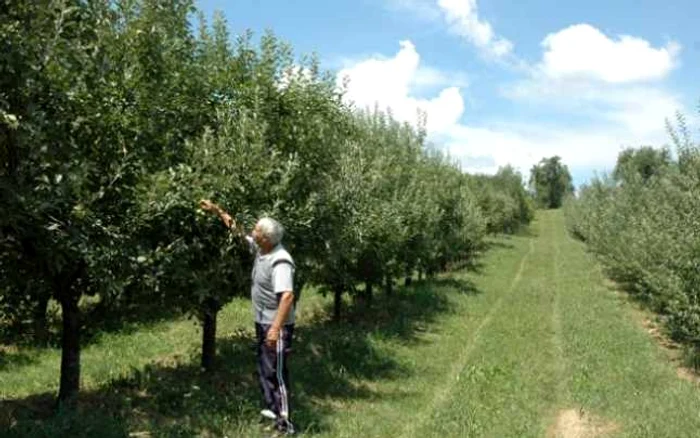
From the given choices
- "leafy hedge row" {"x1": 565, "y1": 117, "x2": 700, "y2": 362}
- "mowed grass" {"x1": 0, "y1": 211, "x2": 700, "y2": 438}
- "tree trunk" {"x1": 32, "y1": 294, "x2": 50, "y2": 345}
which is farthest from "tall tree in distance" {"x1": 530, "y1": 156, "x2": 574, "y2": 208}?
Answer: "tree trunk" {"x1": 32, "y1": 294, "x2": 50, "y2": 345}

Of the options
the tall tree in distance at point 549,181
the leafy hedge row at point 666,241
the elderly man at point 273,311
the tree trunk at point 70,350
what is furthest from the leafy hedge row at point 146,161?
the tall tree in distance at point 549,181

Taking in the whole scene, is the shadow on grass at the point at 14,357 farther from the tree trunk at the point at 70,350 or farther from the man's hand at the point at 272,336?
the man's hand at the point at 272,336

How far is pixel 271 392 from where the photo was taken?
7.68 m

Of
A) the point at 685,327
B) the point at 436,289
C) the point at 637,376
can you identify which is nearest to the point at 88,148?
the point at 637,376

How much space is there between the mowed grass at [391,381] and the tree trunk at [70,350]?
289 millimetres

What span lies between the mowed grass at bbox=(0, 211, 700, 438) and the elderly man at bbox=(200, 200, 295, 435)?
1.49ft

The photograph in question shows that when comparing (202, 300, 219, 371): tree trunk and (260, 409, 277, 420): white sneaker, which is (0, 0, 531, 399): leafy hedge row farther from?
(260, 409, 277, 420): white sneaker

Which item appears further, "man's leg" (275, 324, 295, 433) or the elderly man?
"man's leg" (275, 324, 295, 433)

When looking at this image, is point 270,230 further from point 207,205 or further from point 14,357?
point 14,357

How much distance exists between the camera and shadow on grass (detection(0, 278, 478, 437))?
775cm

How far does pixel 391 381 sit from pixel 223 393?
3.62 metres

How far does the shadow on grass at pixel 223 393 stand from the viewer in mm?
7750

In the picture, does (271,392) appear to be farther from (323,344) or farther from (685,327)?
(685,327)

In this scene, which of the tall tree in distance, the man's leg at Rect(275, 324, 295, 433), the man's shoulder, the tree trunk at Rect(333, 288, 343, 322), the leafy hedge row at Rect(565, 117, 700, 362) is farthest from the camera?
the tall tree in distance
